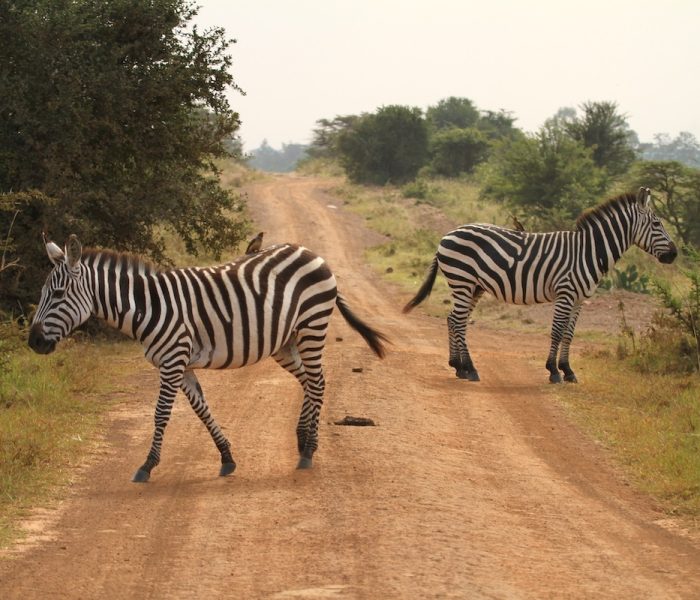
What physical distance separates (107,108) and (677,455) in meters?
9.51

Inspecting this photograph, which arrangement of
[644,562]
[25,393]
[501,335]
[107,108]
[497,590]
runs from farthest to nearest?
1. [501,335]
2. [107,108]
3. [25,393]
4. [644,562]
5. [497,590]

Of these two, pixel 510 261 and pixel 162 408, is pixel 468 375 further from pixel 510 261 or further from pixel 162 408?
pixel 162 408

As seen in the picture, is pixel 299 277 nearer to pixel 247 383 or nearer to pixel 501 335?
pixel 247 383

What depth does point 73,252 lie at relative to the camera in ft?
28.3

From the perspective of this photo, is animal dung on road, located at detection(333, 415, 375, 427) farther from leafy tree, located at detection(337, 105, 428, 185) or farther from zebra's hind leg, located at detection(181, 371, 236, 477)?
leafy tree, located at detection(337, 105, 428, 185)

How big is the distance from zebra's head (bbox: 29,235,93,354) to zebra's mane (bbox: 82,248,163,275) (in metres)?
0.18

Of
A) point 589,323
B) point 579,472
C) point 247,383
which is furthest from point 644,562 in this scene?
point 589,323

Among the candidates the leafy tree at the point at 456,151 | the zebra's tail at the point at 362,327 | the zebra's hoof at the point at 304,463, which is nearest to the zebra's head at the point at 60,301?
the zebra's hoof at the point at 304,463

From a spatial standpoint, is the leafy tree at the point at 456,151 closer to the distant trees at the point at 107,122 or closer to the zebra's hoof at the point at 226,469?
the distant trees at the point at 107,122

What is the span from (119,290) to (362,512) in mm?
2722

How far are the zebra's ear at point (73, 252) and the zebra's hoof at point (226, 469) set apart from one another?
1939mm

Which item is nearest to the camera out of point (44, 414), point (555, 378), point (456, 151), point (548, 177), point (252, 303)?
point (252, 303)

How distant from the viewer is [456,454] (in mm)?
9719

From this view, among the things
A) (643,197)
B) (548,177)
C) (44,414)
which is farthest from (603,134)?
(44,414)
